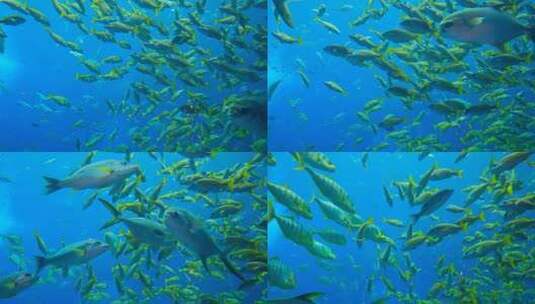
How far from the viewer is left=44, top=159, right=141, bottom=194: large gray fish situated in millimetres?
3855

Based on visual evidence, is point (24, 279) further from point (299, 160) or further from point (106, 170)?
point (299, 160)

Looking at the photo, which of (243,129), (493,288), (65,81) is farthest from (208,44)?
(493,288)

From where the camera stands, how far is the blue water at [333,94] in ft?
14.7

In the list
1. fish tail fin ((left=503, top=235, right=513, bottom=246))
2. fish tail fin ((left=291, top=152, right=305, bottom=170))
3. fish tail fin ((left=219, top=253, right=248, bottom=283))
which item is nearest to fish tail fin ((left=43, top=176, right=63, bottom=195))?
fish tail fin ((left=219, top=253, right=248, bottom=283))

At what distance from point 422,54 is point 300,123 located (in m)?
1.08

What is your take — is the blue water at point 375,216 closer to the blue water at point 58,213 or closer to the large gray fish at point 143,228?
the blue water at point 58,213

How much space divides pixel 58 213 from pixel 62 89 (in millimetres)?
910

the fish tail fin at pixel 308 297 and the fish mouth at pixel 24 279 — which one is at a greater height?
the fish mouth at pixel 24 279

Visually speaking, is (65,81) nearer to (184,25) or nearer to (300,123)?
(184,25)

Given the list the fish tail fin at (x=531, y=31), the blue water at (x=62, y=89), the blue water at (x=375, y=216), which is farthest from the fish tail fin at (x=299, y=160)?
the fish tail fin at (x=531, y=31)

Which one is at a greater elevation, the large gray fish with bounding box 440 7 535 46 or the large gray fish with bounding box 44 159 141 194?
the large gray fish with bounding box 440 7 535 46

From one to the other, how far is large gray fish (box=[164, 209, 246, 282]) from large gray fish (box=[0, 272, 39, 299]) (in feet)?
3.28

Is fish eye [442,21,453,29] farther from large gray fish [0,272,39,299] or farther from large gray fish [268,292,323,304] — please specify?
large gray fish [0,272,39,299]

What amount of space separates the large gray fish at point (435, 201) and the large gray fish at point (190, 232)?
4.86ft
